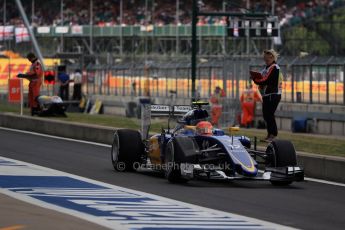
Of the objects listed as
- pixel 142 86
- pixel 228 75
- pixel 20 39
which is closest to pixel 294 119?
pixel 228 75

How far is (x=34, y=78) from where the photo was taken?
30.0m

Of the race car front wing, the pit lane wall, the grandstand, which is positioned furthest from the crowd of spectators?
the race car front wing

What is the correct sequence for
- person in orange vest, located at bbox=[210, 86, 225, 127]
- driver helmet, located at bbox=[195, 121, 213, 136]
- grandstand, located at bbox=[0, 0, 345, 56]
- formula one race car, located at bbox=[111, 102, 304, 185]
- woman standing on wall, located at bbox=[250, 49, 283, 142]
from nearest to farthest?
formula one race car, located at bbox=[111, 102, 304, 185], driver helmet, located at bbox=[195, 121, 213, 136], woman standing on wall, located at bbox=[250, 49, 283, 142], person in orange vest, located at bbox=[210, 86, 225, 127], grandstand, located at bbox=[0, 0, 345, 56]

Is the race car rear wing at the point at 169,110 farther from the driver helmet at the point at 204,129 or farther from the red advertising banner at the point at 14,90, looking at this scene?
the red advertising banner at the point at 14,90

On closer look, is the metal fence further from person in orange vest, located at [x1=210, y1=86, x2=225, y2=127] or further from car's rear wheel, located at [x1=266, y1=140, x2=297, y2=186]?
car's rear wheel, located at [x1=266, y1=140, x2=297, y2=186]

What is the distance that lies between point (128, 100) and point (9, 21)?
44.2 metres

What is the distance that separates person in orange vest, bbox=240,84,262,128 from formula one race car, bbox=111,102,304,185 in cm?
2302

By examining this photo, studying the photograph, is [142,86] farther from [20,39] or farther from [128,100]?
[20,39]

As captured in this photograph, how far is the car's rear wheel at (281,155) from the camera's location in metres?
15.5

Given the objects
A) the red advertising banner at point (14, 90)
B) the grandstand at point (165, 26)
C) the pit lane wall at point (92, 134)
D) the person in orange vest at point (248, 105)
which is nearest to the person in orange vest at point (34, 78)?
the pit lane wall at point (92, 134)

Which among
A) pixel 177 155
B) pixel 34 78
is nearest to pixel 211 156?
pixel 177 155

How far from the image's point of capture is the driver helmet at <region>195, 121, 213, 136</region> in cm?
1565

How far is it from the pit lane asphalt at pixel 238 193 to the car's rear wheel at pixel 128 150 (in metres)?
0.23

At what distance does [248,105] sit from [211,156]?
80.6 ft
